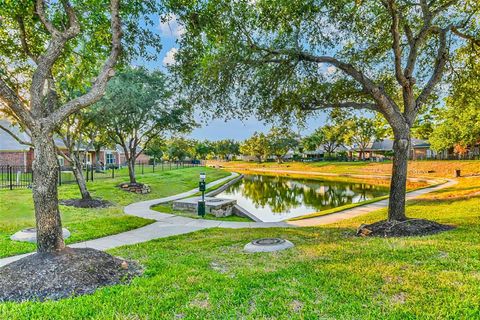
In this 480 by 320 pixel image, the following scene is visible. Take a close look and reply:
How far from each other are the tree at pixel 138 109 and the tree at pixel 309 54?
7208 millimetres

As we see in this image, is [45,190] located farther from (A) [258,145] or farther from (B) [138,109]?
(A) [258,145]

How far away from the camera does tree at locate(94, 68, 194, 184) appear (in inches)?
608

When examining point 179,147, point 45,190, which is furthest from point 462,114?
point 179,147

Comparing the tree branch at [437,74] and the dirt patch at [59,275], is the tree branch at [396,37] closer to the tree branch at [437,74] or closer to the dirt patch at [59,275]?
the tree branch at [437,74]

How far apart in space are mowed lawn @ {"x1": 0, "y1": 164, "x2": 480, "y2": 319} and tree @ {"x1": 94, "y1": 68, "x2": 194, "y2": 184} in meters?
11.1

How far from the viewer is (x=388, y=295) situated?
3.46 m

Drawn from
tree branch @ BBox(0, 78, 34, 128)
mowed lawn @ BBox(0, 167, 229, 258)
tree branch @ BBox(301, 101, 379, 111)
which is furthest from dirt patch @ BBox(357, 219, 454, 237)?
tree branch @ BBox(0, 78, 34, 128)

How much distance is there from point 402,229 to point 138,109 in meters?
14.4

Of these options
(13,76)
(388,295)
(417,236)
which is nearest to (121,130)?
(13,76)

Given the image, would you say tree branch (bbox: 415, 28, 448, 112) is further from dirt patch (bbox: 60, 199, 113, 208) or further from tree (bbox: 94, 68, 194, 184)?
dirt patch (bbox: 60, 199, 113, 208)

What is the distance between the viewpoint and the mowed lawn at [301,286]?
3189 mm

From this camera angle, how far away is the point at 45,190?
14.5 feet

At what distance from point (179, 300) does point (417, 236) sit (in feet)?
17.1

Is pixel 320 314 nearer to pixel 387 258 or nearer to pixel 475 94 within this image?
pixel 387 258
